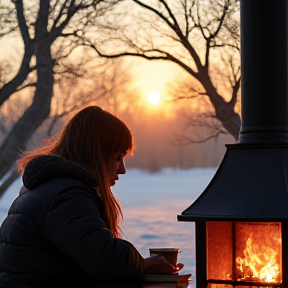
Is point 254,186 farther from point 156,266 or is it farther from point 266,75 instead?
point 156,266

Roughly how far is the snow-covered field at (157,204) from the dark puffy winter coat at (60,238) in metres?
2.50

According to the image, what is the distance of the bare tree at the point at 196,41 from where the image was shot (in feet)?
12.9

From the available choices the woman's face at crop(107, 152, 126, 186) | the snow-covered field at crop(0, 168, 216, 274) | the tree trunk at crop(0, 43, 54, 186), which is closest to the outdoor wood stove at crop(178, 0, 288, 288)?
the woman's face at crop(107, 152, 126, 186)

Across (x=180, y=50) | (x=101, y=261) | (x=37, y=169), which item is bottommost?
(x=101, y=261)

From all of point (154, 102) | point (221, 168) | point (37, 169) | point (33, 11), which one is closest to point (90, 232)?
point (37, 169)

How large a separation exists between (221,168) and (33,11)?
5.98 ft

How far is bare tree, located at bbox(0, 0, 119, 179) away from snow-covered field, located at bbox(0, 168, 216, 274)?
1.11 ft

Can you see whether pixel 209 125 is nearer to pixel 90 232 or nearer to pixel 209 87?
pixel 209 87

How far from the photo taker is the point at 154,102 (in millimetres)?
3904

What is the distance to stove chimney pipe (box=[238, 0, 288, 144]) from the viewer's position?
2709 millimetres

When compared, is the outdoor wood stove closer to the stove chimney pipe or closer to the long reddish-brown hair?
the stove chimney pipe

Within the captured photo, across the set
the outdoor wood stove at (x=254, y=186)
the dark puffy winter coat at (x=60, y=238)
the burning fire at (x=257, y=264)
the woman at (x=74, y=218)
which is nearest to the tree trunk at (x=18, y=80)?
the outdoor wood stove at (x=254, y=186)

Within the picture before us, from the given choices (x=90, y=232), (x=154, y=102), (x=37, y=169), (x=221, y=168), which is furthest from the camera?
(x=154, y=102)

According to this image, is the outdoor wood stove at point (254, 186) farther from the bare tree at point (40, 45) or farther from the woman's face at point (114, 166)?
the bare tree at point (40, 45)
